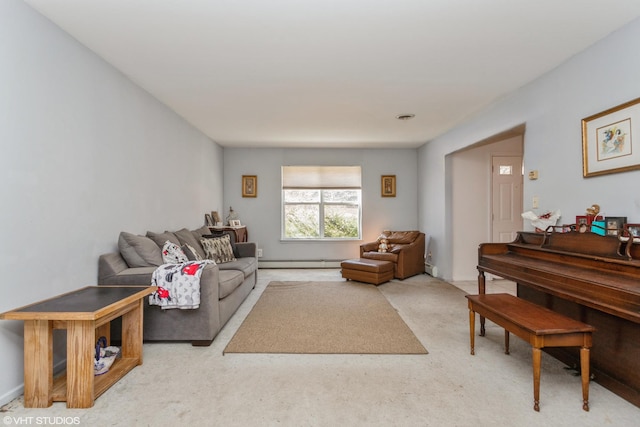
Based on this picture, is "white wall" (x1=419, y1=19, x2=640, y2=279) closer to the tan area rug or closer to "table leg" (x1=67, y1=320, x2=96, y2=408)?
the tan area rug

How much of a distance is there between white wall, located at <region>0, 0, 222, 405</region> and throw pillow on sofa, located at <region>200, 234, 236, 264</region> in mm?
888

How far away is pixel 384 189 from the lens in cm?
655

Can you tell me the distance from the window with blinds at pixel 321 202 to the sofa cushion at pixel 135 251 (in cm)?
368

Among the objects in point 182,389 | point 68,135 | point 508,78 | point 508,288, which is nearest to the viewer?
point 182,389

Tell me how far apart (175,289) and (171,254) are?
2.07ft

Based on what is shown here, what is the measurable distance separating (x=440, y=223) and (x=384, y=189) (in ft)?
4.93

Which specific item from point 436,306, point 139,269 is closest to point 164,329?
point 139,269

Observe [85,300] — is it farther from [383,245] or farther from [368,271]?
[383,245]

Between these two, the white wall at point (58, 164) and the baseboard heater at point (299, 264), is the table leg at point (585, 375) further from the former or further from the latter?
the baseboard heater at point (299, 264)

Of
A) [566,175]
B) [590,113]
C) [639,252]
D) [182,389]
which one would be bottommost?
[182,389]

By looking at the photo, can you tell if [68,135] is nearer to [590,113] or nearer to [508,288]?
[590,113]

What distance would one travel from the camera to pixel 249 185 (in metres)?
6.46

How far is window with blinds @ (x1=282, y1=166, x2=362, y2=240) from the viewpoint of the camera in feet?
21.4

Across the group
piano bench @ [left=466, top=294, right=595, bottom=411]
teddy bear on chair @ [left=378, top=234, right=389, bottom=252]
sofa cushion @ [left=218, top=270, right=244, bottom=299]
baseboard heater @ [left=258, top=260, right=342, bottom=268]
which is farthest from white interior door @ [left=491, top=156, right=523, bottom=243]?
sofa cushion @ [left=218, top=270, right=244, bottom=299]
